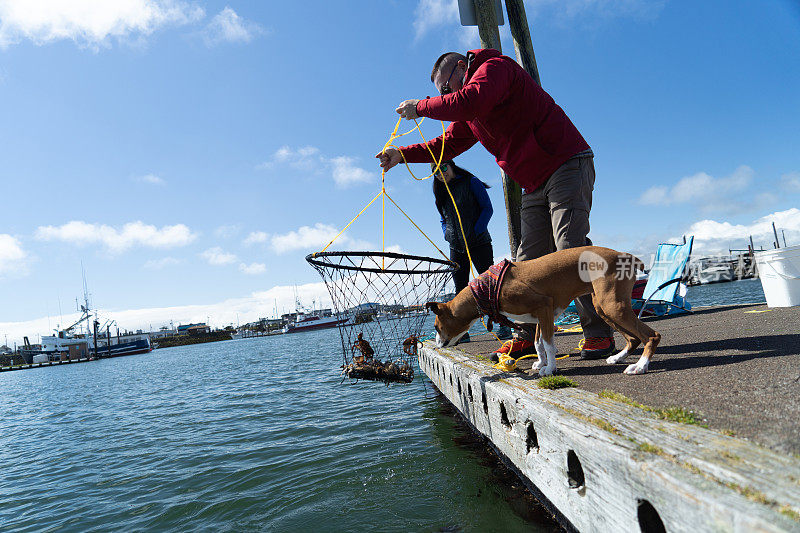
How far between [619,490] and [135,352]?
10556cm

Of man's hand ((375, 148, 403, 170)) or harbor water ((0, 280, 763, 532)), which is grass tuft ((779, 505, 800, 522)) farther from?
man's hand ((375, 148, 403, 170))

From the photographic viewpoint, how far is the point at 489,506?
3.01 meters

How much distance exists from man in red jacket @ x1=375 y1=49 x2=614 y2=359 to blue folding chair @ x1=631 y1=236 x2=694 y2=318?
5.01 meters

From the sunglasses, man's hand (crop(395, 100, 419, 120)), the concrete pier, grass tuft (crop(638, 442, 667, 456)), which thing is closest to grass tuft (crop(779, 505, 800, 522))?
the concrete pier

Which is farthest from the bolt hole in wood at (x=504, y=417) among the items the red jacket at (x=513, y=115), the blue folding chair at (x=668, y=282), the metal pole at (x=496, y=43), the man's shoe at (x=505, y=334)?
the blue folding chair at (x=668, y=282)

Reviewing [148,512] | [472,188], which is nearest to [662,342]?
[472,188]

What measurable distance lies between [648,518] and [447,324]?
2.70 metres

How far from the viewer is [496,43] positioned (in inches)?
234

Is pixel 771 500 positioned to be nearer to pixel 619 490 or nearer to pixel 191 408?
pixel 619 490

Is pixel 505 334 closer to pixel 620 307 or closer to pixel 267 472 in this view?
pixel 620 307

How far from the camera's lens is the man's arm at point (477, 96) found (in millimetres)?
3391

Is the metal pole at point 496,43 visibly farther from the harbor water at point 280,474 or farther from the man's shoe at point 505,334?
the harbor water at point 280,474

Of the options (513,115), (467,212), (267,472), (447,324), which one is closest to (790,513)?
(447,324)

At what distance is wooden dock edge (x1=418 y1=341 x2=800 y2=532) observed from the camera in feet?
3.54
